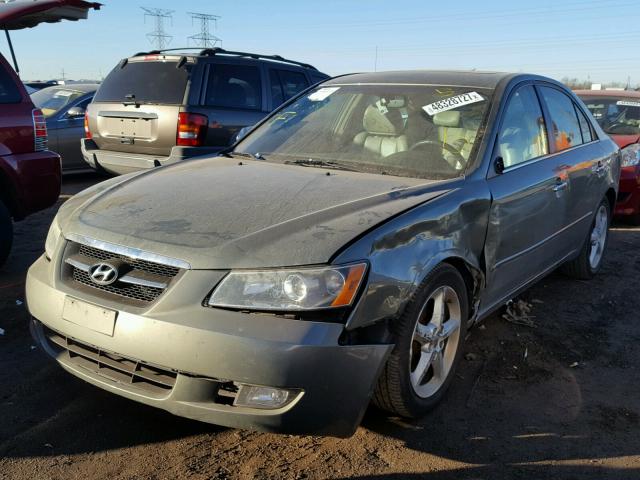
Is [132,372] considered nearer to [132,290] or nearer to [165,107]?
[132,290]

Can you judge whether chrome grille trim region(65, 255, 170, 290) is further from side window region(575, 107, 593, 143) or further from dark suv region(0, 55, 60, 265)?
side window region(575, 107, 593, 143)

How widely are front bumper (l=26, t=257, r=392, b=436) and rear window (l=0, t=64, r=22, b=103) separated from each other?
312cm

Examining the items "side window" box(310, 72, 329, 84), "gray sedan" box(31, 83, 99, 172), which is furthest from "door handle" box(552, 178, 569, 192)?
"gray sedan" box(31, 83, 99, 172)

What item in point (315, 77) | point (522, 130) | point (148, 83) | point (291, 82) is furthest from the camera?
point (315, 77)

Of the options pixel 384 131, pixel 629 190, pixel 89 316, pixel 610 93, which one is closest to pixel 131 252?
pixel 89 316

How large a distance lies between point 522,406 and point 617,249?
4.08 metres

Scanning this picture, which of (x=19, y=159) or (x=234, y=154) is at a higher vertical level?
(x=234, y=154)

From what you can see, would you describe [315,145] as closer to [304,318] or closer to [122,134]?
[304,318]

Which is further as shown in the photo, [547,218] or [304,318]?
[547,218]

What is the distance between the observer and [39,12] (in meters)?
5.00

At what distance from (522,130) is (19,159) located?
3742mm

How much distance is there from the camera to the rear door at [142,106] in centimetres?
702

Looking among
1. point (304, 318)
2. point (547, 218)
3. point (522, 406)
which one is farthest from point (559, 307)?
point (304, 318)

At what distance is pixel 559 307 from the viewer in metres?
4.80
